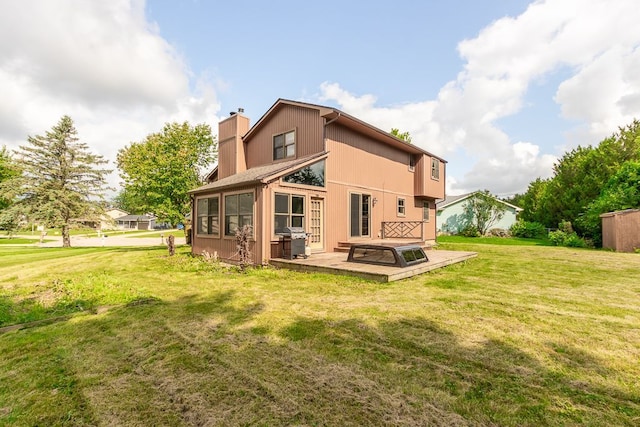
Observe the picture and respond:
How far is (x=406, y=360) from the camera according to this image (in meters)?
3.02

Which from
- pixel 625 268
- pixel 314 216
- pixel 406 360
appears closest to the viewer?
pixel 406 360

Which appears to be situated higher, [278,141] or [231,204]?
[278,141]

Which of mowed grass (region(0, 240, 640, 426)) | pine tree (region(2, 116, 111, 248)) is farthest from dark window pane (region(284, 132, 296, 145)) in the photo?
pine tree (region(2, 116, 111, 248))

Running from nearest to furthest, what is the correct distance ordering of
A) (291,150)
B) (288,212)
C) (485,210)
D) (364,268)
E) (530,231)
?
1. (364,268)
2. (288,212)
3. (291,150)
4. (530,231)
5. (485,210)

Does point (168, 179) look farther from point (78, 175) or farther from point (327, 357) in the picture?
point (327, 357)

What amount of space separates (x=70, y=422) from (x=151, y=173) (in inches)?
670

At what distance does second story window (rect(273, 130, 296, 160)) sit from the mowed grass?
755 cm

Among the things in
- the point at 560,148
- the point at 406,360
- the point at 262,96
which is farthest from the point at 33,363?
the point at 560,148

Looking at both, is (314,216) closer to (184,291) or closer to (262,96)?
(184,291)

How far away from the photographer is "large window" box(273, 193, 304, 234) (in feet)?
31.4

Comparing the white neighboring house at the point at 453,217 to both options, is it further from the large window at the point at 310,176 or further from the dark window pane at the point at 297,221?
the dark window pane at the point at 297,221

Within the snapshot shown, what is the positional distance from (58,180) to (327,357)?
94.9 ft

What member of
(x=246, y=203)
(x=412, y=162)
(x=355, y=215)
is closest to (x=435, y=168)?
(x=412, y=162)

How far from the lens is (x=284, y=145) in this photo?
41.0ft
